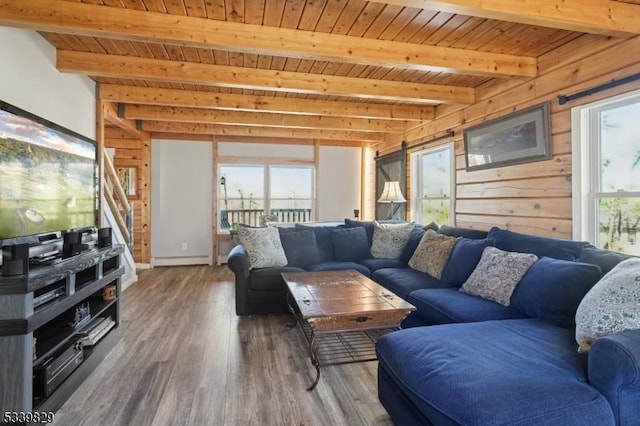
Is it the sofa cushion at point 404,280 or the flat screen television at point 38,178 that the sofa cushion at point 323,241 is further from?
the flat screen television at point 38,178

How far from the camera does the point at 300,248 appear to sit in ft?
12.6

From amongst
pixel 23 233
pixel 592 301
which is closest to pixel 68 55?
pixel 23 233

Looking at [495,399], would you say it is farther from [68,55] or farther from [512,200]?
[68,55]

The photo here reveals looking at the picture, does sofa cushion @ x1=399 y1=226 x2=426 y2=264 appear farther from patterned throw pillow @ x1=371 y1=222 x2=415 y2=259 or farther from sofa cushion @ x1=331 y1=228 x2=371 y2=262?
sofa cushion @ x1=331 y1=228 x2=371 y2=262

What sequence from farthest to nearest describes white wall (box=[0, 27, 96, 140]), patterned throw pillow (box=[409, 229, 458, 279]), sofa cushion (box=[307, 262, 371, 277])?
sofa cushion (box=[307, 262, 371, 277]) → patterned throw pillow (box=[409, 229, 458, 279]) → white wall (box=[0, 27, 96, 140])

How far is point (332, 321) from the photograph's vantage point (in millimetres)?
2066

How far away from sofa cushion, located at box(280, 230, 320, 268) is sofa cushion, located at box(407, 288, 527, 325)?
1429 mm

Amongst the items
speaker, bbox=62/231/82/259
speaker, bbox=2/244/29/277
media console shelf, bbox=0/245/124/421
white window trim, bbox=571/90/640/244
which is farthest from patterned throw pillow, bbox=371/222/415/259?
speaker, bbox=2/244/29/277

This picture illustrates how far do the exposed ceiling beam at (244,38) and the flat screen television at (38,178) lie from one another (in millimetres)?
626

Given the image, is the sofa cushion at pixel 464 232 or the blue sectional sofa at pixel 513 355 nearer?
the blue sectional sofa at pixel 513 355

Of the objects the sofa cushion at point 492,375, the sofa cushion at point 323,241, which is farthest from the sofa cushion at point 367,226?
the sofa cushion at point 492,375

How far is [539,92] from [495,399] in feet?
9.14

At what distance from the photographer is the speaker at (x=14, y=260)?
1.57 metres

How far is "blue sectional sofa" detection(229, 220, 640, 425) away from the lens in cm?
118
